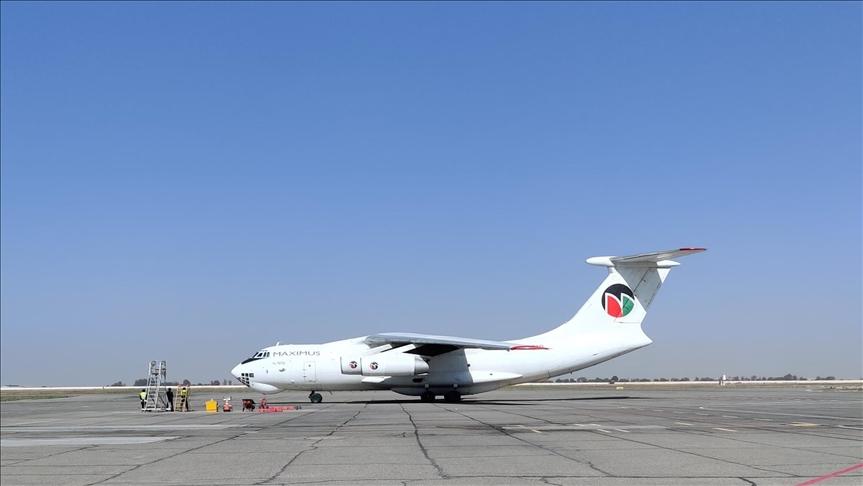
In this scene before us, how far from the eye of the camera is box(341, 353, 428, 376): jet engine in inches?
1415

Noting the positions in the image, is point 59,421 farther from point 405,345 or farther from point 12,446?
point 405,345

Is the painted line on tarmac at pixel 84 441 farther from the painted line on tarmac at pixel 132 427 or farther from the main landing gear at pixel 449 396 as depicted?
the main landing gear at pixel 449 396

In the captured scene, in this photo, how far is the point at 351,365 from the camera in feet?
120

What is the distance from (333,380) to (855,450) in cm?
2747

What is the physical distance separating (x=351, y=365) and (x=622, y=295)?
1291 cm

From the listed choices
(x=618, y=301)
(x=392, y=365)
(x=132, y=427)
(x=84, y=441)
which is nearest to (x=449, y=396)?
(x=392, y=365)

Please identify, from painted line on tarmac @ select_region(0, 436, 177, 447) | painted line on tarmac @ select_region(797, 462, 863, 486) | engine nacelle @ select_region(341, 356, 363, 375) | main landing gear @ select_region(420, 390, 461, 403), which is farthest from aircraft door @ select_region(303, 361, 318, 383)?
painted line on tarmac @ select_region(797, 462, 863, 486)

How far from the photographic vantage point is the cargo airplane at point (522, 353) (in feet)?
121

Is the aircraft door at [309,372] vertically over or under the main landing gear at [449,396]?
over

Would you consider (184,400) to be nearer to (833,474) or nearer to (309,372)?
(309,372)

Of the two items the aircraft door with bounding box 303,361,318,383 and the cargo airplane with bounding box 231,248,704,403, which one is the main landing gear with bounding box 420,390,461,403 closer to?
the cargo airplane with bounding box 231,248,704,403

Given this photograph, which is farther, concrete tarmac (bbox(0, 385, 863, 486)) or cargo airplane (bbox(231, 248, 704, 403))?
cargo airplane (bbox(231, 248, 704, 403))

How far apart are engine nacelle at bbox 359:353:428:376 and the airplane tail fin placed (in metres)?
7.02

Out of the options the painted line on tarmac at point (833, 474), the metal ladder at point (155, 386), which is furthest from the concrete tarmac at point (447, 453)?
the metal ladder at point (155, 386)
